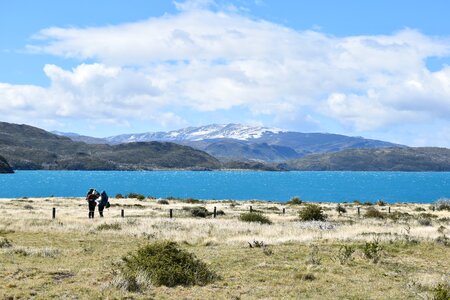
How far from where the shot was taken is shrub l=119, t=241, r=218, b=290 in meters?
14.8

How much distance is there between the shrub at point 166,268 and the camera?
1482cm

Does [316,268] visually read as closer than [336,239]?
Yes

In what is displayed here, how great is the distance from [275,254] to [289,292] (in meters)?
6.54

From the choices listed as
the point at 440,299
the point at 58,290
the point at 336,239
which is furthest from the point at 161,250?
the point at 336,239

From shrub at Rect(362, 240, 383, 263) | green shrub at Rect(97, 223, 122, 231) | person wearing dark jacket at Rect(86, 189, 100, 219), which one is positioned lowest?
green shrub at Rect(97, 223, 122, 231)

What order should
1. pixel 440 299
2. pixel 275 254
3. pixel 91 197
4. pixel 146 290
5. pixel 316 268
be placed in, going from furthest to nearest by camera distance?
pixel 91 197 < pixel 275 254 < pixel 316 268 < pixel 146 290 < pixel 440 299

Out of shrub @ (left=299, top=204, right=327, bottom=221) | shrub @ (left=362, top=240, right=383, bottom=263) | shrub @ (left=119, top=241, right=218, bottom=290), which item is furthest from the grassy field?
shrub @ (left=299, top=204, right=327, bottom=221)

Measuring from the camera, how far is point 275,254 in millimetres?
20578

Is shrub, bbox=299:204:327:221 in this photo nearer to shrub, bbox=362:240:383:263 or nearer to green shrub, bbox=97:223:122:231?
green shrub, bbox=97:223:122:231

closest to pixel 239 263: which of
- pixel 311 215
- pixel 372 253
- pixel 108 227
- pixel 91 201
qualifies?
pixel 372 253

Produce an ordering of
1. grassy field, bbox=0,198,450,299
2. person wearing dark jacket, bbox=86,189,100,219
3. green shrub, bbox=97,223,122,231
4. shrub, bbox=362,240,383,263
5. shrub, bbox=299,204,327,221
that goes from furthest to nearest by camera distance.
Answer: shrub, bbox=299,204,327,221, person wearing dark jacket, bbox=86,189,100,219, green shrub, bbox=97,223,122,231, shrub, bbox=362,240,383,263, grassy field, bbox=0,198,450,299

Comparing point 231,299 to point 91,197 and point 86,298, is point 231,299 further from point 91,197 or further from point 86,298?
point 91,197

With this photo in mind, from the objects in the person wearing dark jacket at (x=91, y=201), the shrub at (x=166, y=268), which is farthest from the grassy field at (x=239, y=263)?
the person wearing dark jacket at (x=91, y=201)

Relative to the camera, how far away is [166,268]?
15.3 m
